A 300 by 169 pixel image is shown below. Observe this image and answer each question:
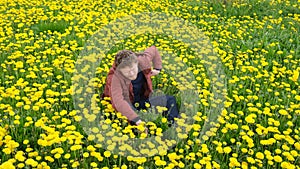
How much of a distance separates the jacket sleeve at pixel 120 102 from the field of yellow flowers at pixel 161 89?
0.08 meters

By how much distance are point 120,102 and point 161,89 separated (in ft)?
3.22

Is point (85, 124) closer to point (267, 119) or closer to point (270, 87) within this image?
point (267, 119)

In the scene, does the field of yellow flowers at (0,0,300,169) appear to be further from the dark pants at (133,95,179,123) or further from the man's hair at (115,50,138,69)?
the man's hair at (115,50,138,69)

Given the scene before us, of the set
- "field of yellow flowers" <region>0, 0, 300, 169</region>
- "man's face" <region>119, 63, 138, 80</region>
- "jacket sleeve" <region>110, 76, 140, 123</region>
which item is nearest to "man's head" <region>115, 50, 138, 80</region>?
"man's face" <region>119, 63, 138, 80</region>

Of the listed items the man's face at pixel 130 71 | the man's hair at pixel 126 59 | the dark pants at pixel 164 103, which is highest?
the man's hair at pixel 126 59

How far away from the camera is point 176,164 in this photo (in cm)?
287

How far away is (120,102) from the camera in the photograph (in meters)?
3.37

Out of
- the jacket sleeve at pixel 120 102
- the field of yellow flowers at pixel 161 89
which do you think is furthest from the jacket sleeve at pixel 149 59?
the jacket sleeve at pixel 120 102

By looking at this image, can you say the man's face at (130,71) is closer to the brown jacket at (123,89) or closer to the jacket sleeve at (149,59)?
the brown jacket at (123,89)

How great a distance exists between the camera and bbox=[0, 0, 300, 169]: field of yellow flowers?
3037mm

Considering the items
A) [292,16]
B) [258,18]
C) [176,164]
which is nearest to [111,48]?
[176,164]

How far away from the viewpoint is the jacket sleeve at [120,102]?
333 centimetres

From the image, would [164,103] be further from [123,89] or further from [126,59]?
[126,59]

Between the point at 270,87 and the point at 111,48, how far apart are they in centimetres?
218
